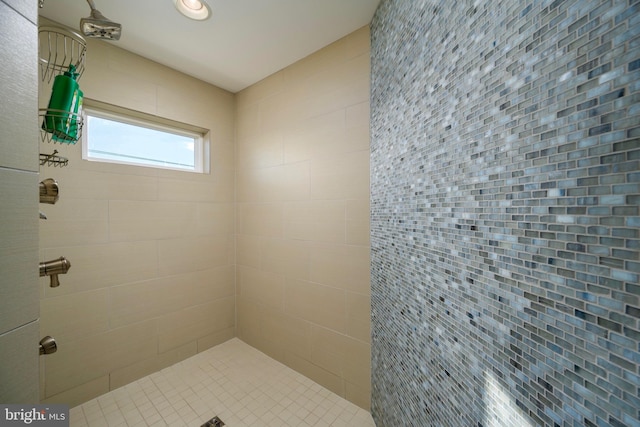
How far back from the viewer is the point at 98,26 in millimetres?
923

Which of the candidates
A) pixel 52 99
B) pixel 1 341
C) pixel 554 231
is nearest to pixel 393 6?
pixel 554 231

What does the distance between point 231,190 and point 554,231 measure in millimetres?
2109

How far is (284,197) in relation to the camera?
1764 millimetres

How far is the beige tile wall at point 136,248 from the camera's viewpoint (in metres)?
1.34

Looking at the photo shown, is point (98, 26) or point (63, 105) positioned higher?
point (98, 26)

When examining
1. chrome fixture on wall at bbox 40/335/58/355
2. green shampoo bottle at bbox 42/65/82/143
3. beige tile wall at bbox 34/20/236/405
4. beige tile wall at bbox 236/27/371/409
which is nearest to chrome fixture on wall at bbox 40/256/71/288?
chrome fixture on wall at bbox 40/335/58/355

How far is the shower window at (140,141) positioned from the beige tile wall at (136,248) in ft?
0.30

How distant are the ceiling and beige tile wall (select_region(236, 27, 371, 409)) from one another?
12 centimetres

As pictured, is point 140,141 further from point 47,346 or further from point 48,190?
point 47,346

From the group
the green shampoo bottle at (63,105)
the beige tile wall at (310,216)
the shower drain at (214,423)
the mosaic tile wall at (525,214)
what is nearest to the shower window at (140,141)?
the beige tile wall at (310,216)

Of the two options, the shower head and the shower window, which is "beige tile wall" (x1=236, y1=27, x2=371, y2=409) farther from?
the shower head

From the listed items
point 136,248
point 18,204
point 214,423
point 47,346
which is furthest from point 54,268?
point 214,423

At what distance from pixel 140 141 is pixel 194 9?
0.94m

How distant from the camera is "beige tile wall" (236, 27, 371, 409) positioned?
4.53 feet
